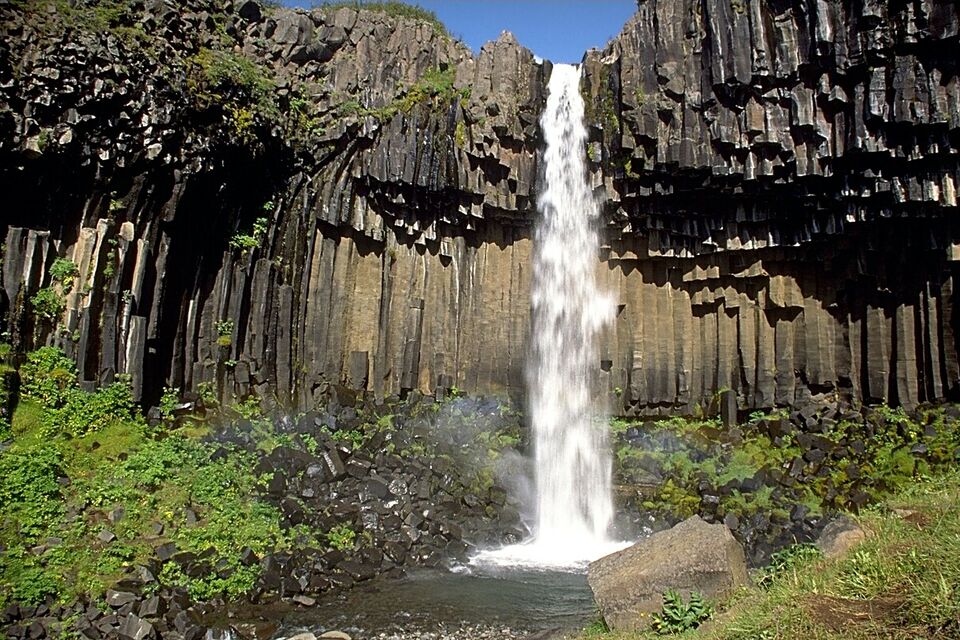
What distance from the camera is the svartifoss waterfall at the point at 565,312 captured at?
1619 centimetres

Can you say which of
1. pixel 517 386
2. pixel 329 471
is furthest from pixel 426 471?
pixel 517 386

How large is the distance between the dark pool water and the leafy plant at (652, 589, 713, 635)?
2.34 metres

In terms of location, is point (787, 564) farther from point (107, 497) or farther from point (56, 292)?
point (56, 292)

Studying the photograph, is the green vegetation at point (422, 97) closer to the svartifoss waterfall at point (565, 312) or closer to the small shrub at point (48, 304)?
the svartifoss waterfall at point (565, 312)

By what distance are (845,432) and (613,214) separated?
272 inches

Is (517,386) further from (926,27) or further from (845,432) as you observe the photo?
(926,27)

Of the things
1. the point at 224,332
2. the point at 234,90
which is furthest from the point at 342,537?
the point at 234,90

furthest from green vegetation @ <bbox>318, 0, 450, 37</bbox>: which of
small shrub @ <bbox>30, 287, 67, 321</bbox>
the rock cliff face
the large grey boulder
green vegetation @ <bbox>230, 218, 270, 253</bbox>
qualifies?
the large grey boulder

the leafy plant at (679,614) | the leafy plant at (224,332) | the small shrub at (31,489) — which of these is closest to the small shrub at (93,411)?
the small shrub at (31,489)

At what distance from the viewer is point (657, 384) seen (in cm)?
1756

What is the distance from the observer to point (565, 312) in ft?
59.3

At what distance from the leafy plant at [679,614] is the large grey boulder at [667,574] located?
0.18 metres

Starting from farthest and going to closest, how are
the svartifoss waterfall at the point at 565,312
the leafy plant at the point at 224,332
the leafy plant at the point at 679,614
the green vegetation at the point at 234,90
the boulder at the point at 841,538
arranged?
the svartifoss waterfall at the point at 565,312 < the leafy plant at the point at 224,332 < the green vegetation at the point at 234,90 < the boulder at the point at 841,538 < the leafy plant at the point at 679,614

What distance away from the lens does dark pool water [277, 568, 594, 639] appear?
925 cm
